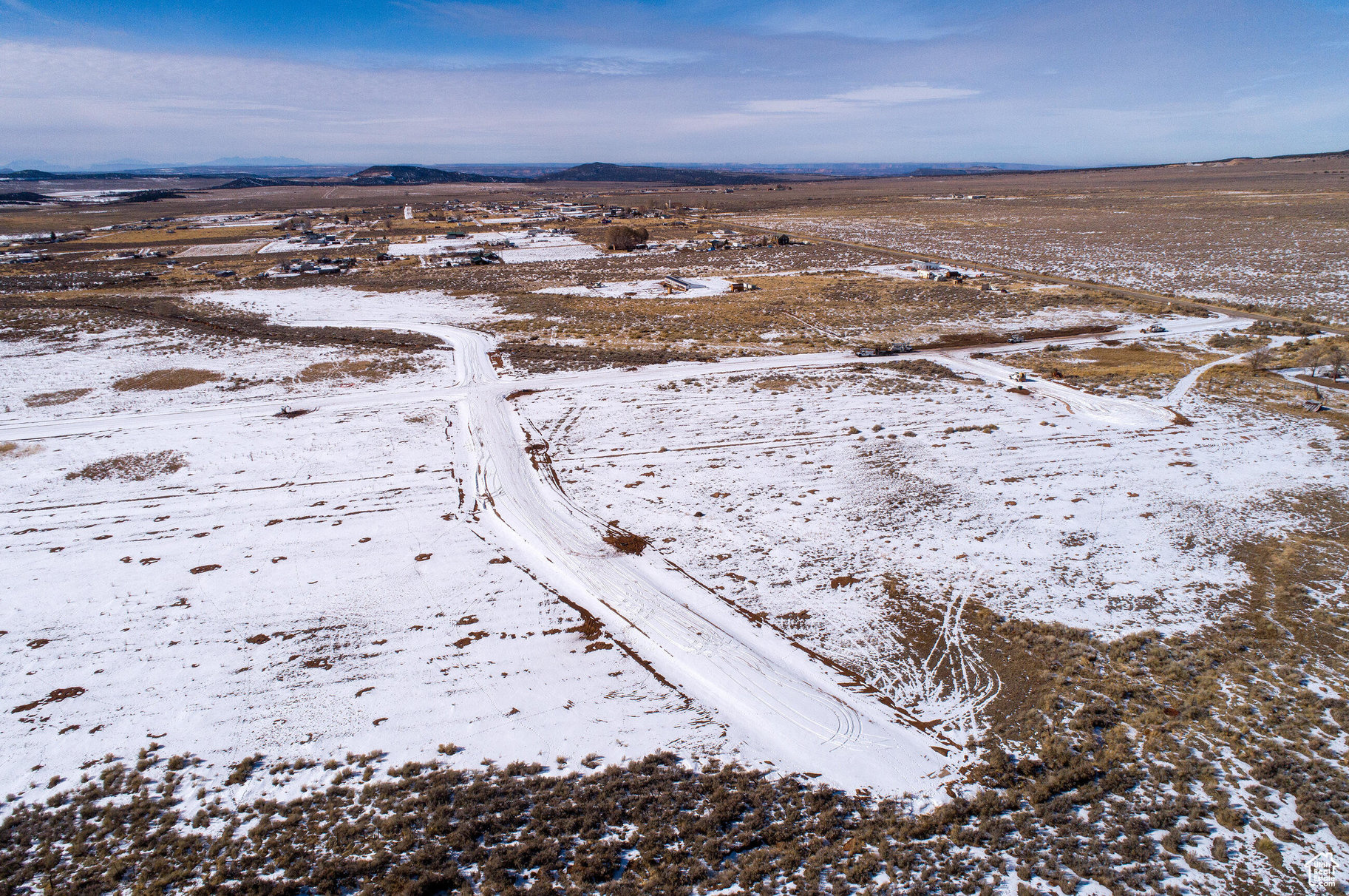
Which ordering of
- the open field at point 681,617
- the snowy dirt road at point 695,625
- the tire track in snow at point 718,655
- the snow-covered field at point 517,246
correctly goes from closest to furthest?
the open field at point 681,617 < the tire track in snow at point 718,655 < the snowy dirt road at point 695,625 < the snow-covered field at point 517,246

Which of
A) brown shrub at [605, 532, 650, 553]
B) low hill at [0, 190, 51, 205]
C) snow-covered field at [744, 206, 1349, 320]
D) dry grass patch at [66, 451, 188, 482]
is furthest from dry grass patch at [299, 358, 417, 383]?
low hill at [0, 190, 51, 205]

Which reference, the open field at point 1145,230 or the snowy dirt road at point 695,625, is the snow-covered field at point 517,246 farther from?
the snowy dirt road at point 695,625

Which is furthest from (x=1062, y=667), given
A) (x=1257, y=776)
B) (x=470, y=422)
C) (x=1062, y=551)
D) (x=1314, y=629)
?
(x=470, y=422)

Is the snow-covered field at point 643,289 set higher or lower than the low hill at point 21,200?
lower

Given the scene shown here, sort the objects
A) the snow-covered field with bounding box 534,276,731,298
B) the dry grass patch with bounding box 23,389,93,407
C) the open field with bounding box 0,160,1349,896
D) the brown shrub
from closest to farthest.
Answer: the open field with bounding box 0,160,1349,896, the brown shrub, the dry grass patch with bounding box 23,389,93,407, the snow-covered field with bounding box 534,276,731,298

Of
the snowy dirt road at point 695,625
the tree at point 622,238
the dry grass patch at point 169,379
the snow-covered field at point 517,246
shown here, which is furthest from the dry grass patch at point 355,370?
the tree at point 622,238

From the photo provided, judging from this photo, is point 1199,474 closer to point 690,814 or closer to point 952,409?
point 952,409

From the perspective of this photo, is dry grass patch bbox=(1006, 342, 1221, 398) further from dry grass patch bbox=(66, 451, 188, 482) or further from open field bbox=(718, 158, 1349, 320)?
dry grass patch bbox=(66, 451, 188, 482)
